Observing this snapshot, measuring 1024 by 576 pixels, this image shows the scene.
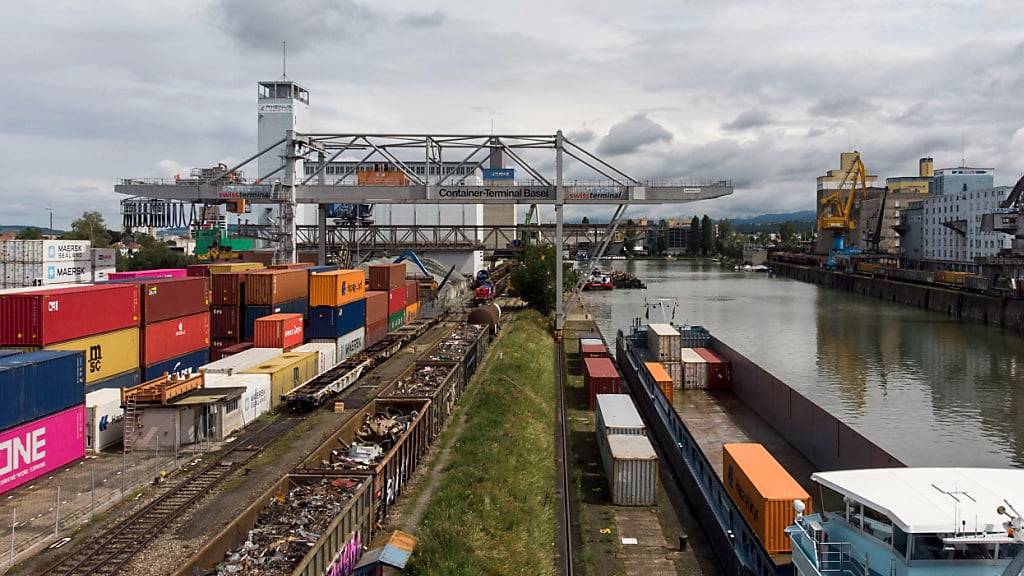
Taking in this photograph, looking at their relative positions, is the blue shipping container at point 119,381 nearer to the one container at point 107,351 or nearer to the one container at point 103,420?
the one container at point 107,351

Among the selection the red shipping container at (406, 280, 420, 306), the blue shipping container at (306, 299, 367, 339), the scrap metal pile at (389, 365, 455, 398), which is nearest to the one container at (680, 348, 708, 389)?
the scrap metal pile at (389, 365, 455, 398)

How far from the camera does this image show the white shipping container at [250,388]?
66.2ft


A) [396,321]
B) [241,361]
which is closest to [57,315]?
[241,361]

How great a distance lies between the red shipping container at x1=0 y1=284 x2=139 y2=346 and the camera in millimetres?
17703

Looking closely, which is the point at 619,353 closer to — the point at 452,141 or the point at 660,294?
the point at 452,141

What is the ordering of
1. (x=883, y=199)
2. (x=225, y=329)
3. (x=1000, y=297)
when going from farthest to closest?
Answer: 1. (x=883, y=199)
2. (x=1000, y=297)
3. (x=225, y=329)

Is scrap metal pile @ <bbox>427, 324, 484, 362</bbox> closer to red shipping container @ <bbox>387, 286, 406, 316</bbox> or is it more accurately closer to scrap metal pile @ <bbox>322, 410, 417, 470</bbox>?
red shipping container @ <bbox>387, 286, 406, 316</bbox>

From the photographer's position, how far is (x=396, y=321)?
4347 cm

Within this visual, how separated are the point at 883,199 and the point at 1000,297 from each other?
225 feet

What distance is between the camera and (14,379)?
1470 cm

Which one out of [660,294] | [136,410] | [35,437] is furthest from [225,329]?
[660,294]

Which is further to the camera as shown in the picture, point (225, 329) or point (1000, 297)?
point (1000, 297)

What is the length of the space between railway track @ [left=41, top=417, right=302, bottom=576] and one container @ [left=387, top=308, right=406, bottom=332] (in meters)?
23.2

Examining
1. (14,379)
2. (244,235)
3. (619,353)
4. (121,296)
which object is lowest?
(619,353)
